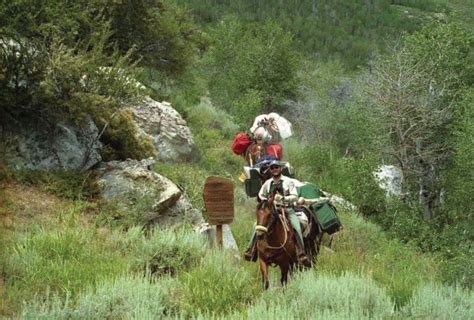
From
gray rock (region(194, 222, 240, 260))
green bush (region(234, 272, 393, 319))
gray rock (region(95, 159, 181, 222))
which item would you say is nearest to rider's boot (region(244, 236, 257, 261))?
gray rock (region(194, 222, 240, 260))

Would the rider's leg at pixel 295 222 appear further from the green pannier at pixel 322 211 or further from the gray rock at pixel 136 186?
the gray rock at pixel 136 186

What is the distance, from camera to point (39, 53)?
1246 cm

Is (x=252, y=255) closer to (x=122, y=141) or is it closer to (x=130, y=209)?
(x=130, y=209)

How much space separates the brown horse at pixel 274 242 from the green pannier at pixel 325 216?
1.49 m

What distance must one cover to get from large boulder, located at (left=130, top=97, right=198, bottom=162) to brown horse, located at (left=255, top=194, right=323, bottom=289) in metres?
9.22

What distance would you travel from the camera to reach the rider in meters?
9.74

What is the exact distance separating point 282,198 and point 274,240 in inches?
35.9

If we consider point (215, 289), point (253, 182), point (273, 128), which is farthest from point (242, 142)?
point (215, 289)

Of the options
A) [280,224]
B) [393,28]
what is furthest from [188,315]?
[393,28]

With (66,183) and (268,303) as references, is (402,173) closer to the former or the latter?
(66,183)

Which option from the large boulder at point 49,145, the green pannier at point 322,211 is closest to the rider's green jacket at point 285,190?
the green pannier at point 322,211

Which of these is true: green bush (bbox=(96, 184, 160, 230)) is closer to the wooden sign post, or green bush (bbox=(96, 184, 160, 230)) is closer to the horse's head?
the wooden sign post

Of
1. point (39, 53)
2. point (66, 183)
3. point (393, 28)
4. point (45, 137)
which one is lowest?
point (66, 183)

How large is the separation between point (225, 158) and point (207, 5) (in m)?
83.1
